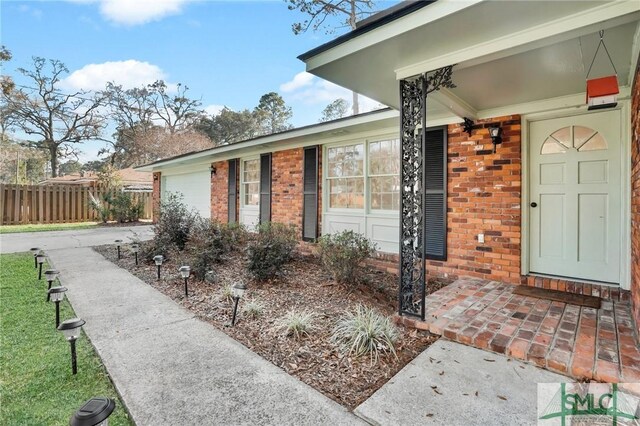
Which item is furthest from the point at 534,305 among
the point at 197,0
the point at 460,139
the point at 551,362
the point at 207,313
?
the point at 197,0

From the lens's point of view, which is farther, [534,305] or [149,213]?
[149,213]

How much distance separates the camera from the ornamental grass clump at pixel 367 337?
8.80ft

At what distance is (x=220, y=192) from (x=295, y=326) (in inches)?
300

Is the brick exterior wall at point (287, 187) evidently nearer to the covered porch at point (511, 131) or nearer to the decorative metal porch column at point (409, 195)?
the covered porch at point (511, 131)

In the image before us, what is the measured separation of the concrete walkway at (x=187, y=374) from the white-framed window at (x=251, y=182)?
503 centimetres

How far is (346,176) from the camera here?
6.53 meters

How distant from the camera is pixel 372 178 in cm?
614

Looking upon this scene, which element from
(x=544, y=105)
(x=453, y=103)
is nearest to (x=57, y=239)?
(x=453, y=103)

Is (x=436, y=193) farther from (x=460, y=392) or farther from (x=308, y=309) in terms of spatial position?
(x=460, y=392)

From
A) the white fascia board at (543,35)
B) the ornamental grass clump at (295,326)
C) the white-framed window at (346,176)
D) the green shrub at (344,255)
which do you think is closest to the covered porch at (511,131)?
the white fascia board at (543,35)

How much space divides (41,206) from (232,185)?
1024 centimetres

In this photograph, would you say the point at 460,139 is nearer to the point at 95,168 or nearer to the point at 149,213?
the point at 149,213

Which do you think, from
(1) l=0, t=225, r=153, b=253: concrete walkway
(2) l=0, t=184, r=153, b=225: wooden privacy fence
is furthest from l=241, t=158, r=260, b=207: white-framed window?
(2) l=0, t=184, r=153, b=225: wooden privacy fence

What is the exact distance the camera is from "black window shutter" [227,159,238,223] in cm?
911
